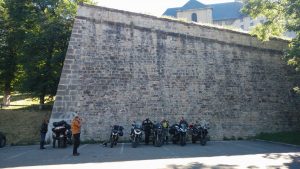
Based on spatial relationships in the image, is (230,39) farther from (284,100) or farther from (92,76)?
(92,76)

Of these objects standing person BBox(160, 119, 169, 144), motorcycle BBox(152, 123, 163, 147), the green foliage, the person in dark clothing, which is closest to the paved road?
motorcycle BBox(152, 123, 163, 147)

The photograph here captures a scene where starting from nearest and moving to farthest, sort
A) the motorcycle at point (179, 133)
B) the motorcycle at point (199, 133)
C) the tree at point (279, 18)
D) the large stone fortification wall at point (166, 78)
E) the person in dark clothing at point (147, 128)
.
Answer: the motorcycle at point (179, 133)
the motorcycle at point (199, 133)
the person in dark clothing at point (147, 128)
the tree at point (279, 18)
the large stone fortification wall at point (166, 78)

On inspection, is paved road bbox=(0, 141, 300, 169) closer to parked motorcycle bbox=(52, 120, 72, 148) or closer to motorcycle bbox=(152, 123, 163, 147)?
parked motorcycle bbox=(52, 120, 72, 148)

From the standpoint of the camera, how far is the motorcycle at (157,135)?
1453cm

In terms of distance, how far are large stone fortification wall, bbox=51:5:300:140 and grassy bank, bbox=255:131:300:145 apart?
64 centimetres

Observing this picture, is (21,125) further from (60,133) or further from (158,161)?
(158,161)

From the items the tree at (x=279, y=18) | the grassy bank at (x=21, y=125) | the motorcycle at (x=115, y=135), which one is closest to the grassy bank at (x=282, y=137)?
the tree at (x=279, y=18)

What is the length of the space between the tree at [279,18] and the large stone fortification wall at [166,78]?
6.04ft

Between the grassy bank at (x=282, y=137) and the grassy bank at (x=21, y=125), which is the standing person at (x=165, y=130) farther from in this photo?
the grassy bank at (x=21, y=125)

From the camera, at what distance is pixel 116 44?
688 inches

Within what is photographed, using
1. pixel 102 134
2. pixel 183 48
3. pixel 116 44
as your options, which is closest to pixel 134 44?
pixel 116 44

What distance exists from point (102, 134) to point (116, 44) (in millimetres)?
5135

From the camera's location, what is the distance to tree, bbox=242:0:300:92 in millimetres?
16109

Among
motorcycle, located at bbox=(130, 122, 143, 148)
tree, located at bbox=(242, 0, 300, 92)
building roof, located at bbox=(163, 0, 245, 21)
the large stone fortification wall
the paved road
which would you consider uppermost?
building roof, located at bbox=(163, 0, 245, 21)
